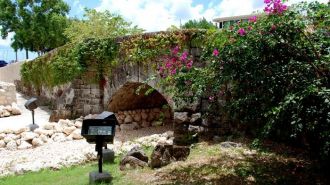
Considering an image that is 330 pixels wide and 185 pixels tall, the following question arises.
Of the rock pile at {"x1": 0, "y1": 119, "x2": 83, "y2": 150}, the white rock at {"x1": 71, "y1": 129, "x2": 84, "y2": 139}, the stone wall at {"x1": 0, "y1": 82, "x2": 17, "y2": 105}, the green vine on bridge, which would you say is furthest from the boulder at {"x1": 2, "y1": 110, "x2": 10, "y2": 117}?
the white rock at {"x1": 71, "y1": 129, "x2": 84, "y2": 139}

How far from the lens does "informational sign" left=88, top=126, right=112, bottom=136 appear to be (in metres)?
6.23

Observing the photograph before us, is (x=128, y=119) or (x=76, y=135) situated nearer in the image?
(x=76, y=135)

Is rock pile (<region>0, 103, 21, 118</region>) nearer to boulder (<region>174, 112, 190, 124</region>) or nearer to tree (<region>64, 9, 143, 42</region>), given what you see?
tree (<region>64, 9, 143, 42</region>)

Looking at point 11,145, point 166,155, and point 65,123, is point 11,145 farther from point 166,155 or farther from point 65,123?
point 166,155

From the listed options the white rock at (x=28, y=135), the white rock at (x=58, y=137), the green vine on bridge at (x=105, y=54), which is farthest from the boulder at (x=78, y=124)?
the green vine on bridge at (x=105, y=54)

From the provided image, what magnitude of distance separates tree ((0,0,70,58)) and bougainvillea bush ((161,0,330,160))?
27.5m

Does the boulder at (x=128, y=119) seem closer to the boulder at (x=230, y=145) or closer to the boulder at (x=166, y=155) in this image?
the boulder at (x=230, y=145)

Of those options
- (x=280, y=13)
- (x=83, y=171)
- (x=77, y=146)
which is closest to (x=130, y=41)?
(x=77, y=146)

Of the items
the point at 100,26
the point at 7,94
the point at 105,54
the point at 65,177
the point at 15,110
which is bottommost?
the point at 65,177

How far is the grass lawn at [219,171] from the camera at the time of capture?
578 cm

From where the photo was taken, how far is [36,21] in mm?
30984

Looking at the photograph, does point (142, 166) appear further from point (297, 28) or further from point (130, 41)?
point (130, 41)

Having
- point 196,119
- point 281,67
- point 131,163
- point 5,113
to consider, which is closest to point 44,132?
point 196,119

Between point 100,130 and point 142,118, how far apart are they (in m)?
7.45
